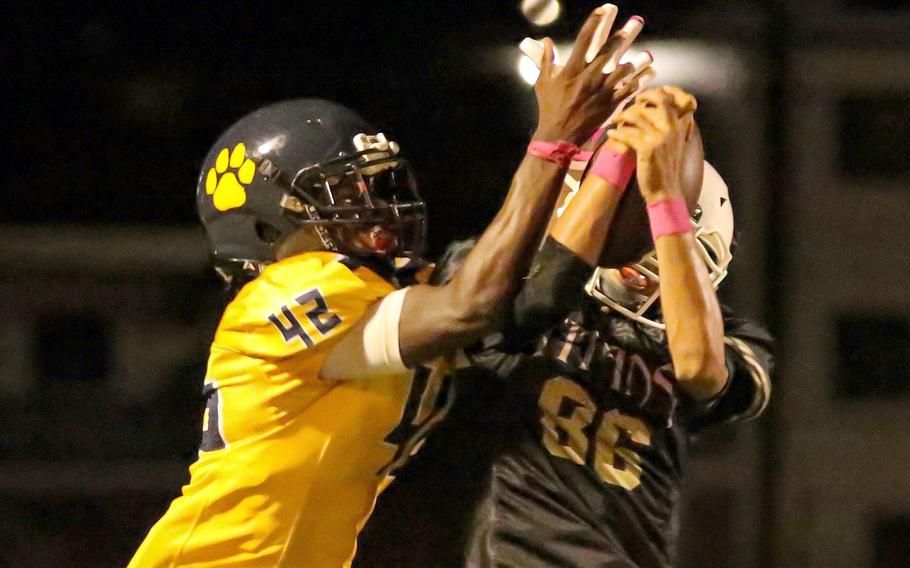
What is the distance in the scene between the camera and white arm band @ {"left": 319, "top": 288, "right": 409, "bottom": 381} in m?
1.34

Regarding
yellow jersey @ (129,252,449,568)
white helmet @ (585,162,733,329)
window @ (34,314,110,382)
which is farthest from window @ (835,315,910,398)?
window @ (34,314,110,382)

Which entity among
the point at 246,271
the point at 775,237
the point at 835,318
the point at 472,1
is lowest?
the point at 835,318

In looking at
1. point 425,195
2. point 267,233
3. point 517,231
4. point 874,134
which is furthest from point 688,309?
point 874,134

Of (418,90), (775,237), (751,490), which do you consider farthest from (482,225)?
(751,490)

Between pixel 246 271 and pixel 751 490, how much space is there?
118cm

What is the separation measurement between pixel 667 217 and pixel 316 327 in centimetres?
39

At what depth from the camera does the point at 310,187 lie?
58.1 inches

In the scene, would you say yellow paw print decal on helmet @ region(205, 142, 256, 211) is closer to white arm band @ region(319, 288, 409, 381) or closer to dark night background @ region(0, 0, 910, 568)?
white arm band @ region(319, 288, 409, 381)

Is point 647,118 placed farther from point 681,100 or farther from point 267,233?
point 267,233

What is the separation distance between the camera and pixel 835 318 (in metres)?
2.38

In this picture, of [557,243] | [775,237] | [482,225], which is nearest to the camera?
[557,243]

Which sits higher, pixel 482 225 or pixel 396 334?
pixel 396 334

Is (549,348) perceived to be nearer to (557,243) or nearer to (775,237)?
Result: (557,243)

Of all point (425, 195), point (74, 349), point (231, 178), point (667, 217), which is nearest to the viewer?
point (667, 217)
